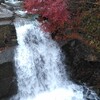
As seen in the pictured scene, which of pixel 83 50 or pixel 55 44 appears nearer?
pixel 83 50

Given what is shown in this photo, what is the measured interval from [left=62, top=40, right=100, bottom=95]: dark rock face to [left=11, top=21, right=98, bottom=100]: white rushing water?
0.44 m

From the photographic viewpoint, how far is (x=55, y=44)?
14.0 m

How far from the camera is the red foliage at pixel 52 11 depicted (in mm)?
12555

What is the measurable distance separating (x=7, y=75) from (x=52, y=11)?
12.3ft

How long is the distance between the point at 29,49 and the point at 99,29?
371cm

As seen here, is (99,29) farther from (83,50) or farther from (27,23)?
(27,23)

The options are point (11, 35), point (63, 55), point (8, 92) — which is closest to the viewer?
point (8, 92)

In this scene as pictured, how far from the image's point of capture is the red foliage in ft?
41.2

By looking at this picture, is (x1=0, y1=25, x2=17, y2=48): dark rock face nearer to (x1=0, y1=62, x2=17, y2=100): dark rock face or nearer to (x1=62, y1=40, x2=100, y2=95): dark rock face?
(x1=0, y1=62, x2=17, y2=100): dark rock face

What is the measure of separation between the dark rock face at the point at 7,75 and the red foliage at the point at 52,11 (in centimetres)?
259

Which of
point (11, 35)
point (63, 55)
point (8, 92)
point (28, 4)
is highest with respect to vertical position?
point (28, 4)

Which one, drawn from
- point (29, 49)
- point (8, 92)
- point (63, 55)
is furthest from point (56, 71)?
point (8, 92)

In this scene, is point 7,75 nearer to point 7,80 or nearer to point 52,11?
point 7,80

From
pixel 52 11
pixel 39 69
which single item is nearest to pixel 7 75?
pixel 39 69
